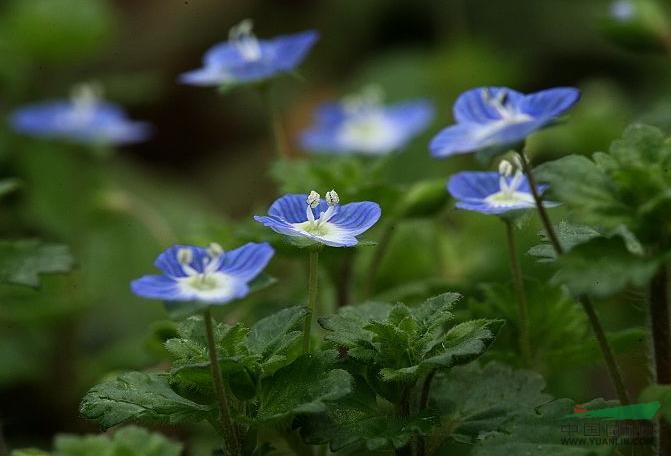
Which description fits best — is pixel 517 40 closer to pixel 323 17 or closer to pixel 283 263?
pixel 323 17

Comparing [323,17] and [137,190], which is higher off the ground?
[323,17]

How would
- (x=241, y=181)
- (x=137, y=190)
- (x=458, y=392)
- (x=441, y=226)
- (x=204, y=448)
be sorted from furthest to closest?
1. (x=241, y=181)
2. (x=137, y=190)
3. (x=441, y=226)
4. (x=204, y=448)
5. (x=458, y=392)

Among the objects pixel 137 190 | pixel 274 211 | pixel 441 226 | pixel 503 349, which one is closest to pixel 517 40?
pixel 137 190

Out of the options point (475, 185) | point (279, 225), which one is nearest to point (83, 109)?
point (475, 185)

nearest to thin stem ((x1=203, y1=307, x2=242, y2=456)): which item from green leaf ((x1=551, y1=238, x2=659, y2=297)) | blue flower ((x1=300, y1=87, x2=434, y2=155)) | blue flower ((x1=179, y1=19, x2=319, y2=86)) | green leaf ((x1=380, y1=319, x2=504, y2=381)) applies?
green leaf ((x1=380, y1=319, x2=504, y2=381))

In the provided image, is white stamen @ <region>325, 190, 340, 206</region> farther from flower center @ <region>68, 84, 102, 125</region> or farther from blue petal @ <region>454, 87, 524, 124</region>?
flower center @ <region>68, 84, 102, 125</region>

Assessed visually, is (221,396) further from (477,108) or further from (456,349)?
(477,108)
